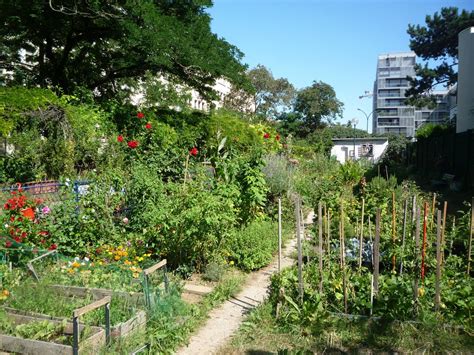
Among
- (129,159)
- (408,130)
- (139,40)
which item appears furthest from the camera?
(408,130)

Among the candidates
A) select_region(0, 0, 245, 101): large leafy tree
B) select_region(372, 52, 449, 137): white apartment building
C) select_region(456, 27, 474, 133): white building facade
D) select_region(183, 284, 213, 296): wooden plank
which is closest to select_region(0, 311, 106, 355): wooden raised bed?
select_region(183, 284, 213, 296): wooden plank

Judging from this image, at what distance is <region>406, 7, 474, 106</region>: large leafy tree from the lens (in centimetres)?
3494

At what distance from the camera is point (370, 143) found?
44562 mm

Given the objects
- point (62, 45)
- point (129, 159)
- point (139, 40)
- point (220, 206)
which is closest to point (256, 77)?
point (62, 45)

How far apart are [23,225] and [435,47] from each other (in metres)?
38.2

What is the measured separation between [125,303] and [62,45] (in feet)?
48.8

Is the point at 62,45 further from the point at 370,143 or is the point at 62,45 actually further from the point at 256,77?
the point at 370,143

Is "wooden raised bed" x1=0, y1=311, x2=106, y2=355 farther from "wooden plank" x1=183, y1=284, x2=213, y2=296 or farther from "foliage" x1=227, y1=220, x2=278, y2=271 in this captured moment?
"foliage" x1=227, y1=220, x2=278, y2=271

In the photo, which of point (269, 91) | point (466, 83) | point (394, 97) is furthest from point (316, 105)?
point (394, 97)

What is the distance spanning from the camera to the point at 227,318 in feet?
17.0

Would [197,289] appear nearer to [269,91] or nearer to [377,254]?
[377,254]

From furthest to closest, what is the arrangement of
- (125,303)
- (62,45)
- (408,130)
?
(408,130) < (62,45) < (125,303)

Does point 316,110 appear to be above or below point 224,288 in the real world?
above

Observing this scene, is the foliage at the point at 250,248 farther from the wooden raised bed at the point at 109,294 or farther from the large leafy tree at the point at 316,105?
the large leafy tree at the point at 316,105
